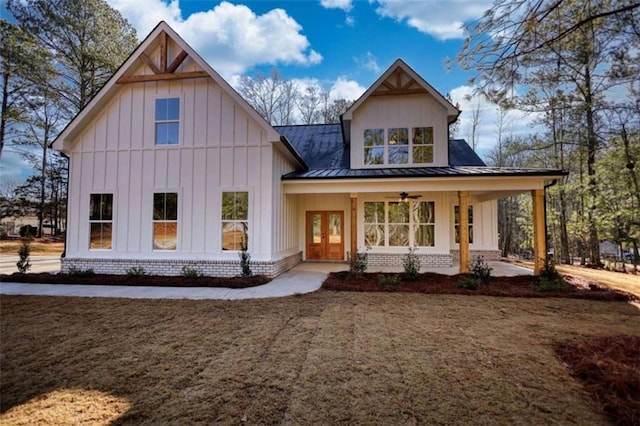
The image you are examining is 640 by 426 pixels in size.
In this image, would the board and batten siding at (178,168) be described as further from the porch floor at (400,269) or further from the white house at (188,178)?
the porch floor at (400,269)

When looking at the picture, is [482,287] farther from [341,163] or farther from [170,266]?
[170,266]

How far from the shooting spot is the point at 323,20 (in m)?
9.90

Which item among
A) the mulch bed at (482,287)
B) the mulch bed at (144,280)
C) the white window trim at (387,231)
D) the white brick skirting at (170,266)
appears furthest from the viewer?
the white window trim at (387,231)

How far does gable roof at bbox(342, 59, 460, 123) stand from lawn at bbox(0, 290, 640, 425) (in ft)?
24.8

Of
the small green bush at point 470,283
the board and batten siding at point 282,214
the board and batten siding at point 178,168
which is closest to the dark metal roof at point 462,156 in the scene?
the small green bush at point 470,283

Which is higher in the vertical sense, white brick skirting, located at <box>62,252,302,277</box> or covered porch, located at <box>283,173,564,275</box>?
covered porch, located at <box>283,173,564,275</box>

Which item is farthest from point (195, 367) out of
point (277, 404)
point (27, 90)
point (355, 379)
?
point (27, 90)

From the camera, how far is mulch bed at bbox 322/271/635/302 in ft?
23.4

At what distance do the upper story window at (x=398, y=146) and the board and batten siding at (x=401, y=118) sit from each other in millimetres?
152

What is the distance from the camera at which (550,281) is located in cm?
795

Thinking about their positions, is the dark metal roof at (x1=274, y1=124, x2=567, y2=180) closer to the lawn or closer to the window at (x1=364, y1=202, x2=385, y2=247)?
the window at (x1=364, y1=202, x2=385, y2=247)

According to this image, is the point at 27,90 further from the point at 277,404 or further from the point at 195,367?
the point at 277,404

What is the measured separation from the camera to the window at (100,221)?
959 cm

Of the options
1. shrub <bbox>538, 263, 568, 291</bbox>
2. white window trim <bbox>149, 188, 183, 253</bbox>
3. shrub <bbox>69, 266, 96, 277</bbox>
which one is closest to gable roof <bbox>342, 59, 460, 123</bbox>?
shrub <bbox>538, 263, 568, 291</bbox>
